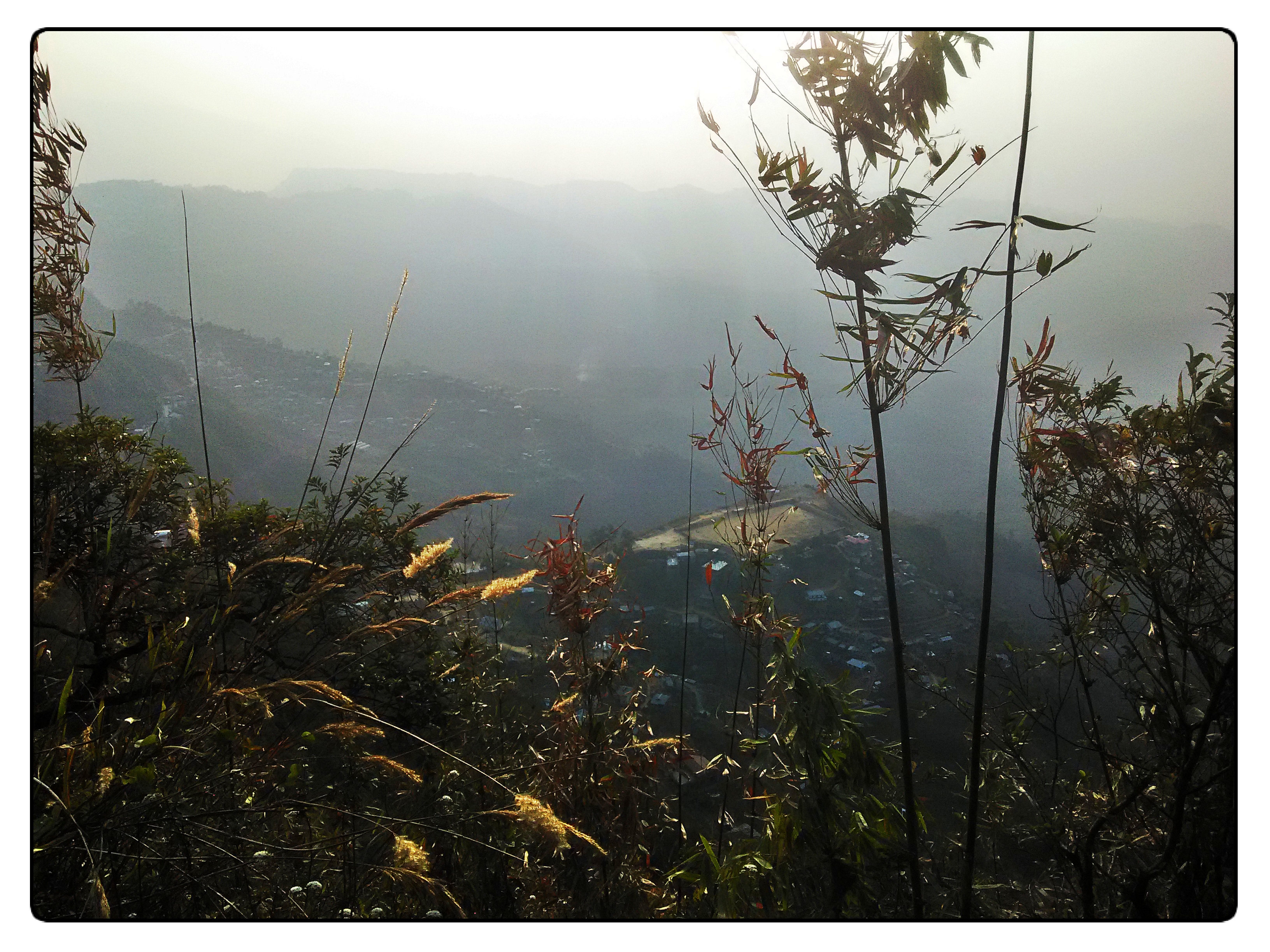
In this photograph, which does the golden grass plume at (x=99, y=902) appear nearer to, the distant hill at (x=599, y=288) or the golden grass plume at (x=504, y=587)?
the golden grass plume at (x=504, y=587)

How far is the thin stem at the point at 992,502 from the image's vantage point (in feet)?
3.84

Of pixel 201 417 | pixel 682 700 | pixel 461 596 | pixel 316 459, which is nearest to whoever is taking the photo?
pixel 461 596

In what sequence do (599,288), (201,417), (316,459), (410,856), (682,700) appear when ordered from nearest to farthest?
(410,856)
(682,700)
(201,417)
(316,459)
(599,288)

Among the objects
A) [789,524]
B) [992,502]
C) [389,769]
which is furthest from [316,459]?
[992,502]

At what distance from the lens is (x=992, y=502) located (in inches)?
47.4

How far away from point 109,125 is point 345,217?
2.54 ft

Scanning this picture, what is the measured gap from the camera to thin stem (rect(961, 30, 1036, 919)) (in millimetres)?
1169

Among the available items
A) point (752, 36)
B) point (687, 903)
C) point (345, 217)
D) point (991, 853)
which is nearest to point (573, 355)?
point (345, 217)

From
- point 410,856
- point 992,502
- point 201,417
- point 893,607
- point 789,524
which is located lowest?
point 410,856

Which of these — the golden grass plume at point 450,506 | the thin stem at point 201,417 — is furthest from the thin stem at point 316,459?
the golden grass plume at point 450,506

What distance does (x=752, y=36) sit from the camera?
127 cm

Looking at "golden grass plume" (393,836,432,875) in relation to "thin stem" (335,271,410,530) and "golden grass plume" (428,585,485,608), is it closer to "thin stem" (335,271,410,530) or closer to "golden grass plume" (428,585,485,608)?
"golden grass plume" (428,585,485,608)

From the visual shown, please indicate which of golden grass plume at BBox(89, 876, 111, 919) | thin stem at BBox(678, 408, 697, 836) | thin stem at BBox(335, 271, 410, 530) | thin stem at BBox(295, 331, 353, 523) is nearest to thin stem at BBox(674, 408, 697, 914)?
thin stem at BBox(678, 408, 697, 836)

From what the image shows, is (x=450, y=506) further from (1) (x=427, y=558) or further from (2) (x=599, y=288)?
(2) (x=599, y=288)
